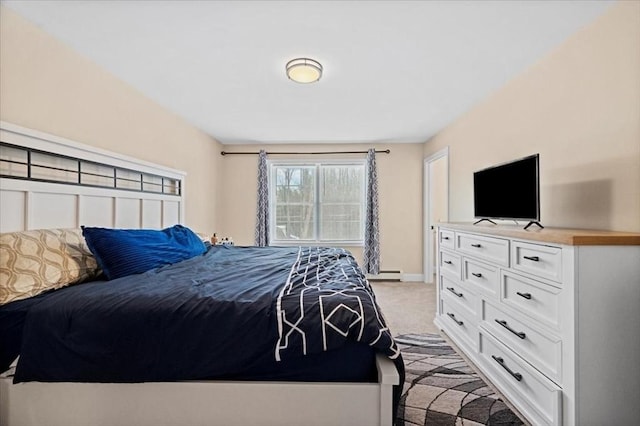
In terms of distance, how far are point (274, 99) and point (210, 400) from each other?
282cm

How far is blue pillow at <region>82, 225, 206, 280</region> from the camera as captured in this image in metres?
2.06

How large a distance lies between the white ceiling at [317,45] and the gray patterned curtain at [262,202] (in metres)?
1.76

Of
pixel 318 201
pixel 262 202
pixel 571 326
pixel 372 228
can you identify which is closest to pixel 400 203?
pixel 372 228

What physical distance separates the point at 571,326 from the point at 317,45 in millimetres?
2213

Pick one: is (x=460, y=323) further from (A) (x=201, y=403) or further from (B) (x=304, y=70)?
(B) (x=304, y=70)

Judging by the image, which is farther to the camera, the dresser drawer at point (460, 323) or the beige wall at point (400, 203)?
the beige wall at point (400, 203)

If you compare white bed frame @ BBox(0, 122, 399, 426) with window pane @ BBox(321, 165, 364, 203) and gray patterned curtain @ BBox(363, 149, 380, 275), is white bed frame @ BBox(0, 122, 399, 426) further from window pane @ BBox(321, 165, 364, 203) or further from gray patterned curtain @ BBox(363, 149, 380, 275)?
window pane @ BBox(321, 165, 364, 203)

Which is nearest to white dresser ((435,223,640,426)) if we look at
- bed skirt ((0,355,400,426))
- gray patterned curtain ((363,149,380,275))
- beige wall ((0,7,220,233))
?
bed skirt ((0,355,400,426))

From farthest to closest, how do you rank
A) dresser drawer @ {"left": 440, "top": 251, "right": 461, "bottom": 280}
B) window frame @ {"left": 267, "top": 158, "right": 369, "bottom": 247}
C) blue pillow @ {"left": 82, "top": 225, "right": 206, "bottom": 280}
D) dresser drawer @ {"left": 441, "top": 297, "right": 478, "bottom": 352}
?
1. window frame @ {"left": 267, "top": 158, "right": 369, "bottom": 247}
2. dresser drawer @ {"left": 440, "top": 251, "right": 461, "bottom": 280}
3. dresser drawer @ {"left": 441, "top": 297, "right": 478, "bottom": 352}
4. blue pillow @ {"left": 82, "top": 225, "right": 206, "bottom": 280}

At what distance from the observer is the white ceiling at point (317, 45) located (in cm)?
194

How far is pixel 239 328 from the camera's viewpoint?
146 cm

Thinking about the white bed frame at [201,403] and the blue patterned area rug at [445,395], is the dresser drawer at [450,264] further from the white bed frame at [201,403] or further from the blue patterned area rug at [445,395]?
the white bed frame at [201,403]

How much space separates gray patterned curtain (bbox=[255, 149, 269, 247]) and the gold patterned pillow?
133 inches

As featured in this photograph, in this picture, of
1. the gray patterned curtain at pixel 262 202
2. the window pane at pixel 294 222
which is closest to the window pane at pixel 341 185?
the window pane at pixel 294 222
